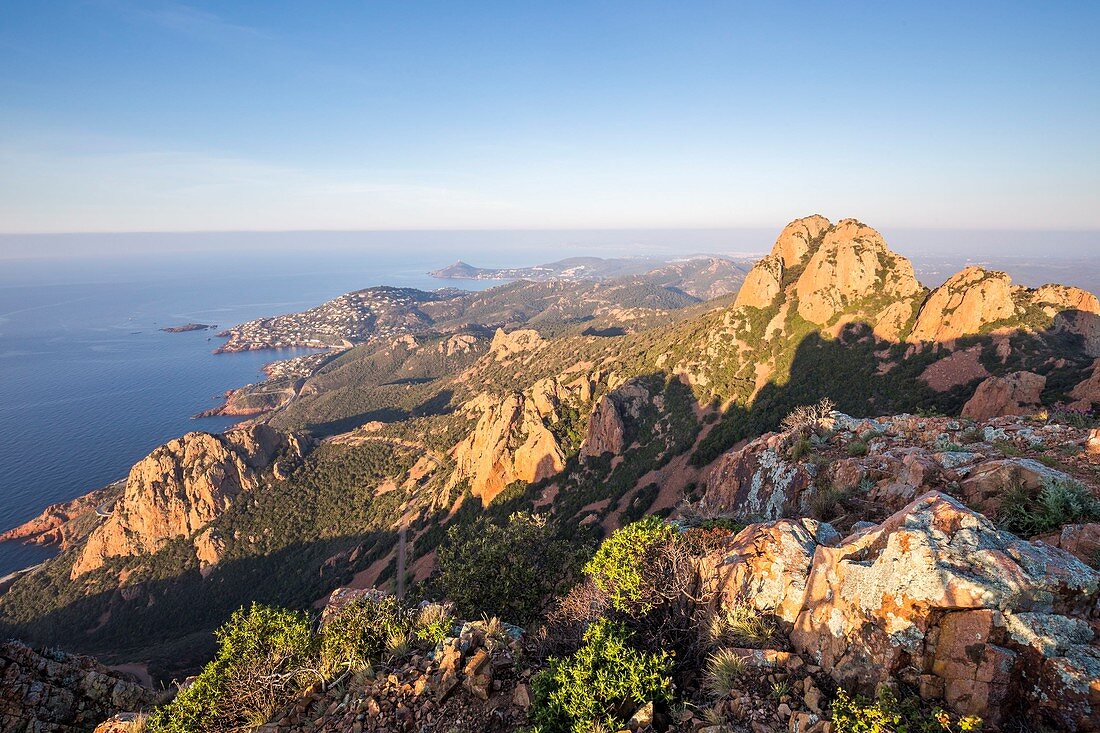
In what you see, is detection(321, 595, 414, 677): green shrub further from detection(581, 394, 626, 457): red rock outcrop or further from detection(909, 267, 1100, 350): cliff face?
detection(909, 267, 1100, 350): cliff face

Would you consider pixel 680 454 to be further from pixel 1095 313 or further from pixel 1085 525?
pixel 1085 525

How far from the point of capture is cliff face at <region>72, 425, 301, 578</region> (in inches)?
2714

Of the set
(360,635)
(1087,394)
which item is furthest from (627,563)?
(1087,394)

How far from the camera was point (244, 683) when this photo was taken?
33.3 feet

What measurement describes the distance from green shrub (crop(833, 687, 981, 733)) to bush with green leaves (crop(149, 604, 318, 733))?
10.9 m

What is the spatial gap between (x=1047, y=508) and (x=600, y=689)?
30.2 ft

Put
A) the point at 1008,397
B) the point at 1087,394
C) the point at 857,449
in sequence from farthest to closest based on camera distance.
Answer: the point at 1008,397
the point at 1087,394
the point at 857,449

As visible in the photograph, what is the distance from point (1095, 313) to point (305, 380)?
190 metres

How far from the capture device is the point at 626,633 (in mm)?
8852

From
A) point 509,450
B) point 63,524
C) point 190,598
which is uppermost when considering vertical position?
point 509,450

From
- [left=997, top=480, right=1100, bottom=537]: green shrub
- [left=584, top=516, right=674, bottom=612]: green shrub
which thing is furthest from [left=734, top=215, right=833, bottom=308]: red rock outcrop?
[left=584, top=516, right=674, bottom=612]: green shrub

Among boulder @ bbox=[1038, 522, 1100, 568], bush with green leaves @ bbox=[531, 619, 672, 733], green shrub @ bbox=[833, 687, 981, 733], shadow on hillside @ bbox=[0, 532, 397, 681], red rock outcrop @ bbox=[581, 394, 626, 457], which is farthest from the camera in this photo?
red rock outcrop @ bbox=[581, 394, 626, 457]

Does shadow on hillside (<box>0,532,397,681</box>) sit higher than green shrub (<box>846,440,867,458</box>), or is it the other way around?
green shrub (<box>846,440,867,458</box>)

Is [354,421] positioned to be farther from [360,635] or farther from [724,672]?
[724,672]
